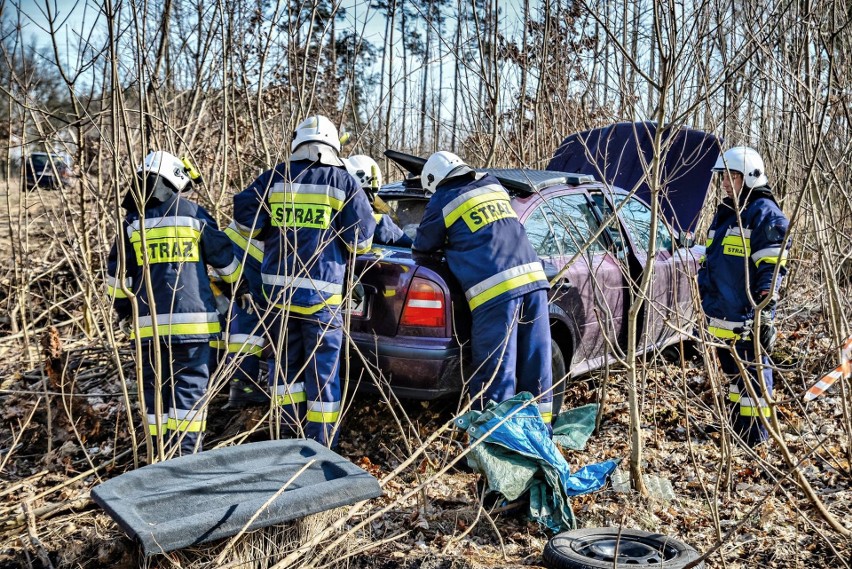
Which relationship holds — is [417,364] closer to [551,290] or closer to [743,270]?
[551,290]

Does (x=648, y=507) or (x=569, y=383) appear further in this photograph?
(x=569, y=383)

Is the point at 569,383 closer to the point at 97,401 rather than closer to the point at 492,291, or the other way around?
the point at 492,291

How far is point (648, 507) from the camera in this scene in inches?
150

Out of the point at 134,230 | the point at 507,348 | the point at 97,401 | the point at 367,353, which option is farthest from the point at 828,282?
the point at 97,401

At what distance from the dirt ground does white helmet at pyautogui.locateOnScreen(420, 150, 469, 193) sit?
4.67 ft

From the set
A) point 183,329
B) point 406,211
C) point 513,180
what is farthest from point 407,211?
point 183,329

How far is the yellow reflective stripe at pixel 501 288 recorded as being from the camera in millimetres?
4363

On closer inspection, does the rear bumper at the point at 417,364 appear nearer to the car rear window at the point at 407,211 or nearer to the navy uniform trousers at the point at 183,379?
the navy uniform trousers at the point at 183,379

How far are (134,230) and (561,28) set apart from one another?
5417 millimetres

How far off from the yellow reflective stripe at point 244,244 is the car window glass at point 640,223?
251cm

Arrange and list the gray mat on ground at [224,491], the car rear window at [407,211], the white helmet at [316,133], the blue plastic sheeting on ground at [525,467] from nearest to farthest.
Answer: the gray mat on ground at [224,491] < the blue plastic sheeting on ground at [525,467] < the white helmet at [316,133] < the car rear window at [407,211]

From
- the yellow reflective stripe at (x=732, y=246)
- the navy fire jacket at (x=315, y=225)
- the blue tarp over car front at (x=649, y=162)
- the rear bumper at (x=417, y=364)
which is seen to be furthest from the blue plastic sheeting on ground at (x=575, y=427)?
the blue tarp over car front at (x=649, y=162)

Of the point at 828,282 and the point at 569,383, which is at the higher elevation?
the point at 828,282

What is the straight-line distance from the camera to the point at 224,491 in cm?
272
